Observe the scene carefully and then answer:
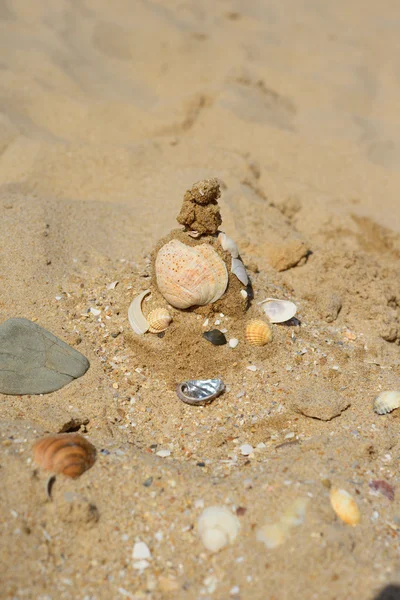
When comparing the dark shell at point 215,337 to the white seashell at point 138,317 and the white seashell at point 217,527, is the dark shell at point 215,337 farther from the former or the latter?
the white seashell at point 217,527

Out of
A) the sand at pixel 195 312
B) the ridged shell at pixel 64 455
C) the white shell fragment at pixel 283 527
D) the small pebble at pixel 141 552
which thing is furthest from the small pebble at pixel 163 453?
the white shell fragment at pixel 283 527

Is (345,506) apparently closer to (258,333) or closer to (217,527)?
(217,527)

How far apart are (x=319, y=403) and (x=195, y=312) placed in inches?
37.1

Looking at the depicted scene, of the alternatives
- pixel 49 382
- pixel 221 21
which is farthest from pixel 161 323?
pixel 221 21

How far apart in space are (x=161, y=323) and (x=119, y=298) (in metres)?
0.51

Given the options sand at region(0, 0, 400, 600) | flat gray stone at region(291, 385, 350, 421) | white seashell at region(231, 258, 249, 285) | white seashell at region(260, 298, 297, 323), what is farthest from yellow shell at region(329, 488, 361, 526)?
white seashell at region(231, 258, 249, 285)

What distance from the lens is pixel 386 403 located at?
2.96 m

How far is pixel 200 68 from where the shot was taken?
7.27 metres

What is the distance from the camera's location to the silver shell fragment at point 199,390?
3.01 meters

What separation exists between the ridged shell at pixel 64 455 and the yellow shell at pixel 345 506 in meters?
1.13

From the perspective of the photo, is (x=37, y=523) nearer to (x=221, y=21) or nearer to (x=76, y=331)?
(x=76, y=331)

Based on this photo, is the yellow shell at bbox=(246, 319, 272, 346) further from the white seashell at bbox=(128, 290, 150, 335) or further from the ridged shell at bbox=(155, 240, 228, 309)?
the white seashell at bbox=(128, 290, 150, 335)

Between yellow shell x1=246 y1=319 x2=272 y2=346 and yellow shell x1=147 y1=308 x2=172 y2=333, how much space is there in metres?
0.51

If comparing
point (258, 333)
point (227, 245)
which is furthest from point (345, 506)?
point (227, 245)
